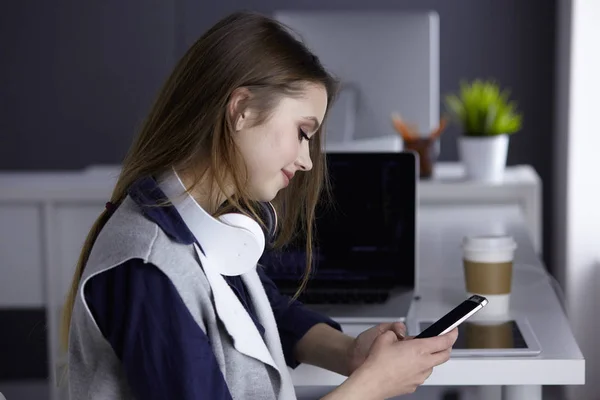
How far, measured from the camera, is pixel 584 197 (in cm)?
327

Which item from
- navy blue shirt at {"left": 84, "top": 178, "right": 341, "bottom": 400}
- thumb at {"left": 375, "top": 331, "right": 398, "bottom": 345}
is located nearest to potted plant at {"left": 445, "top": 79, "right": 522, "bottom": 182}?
thumb at {"left": 375, "top": 331, "right": 398, "bottom": 345}

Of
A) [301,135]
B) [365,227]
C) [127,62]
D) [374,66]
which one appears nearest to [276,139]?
[301,135]

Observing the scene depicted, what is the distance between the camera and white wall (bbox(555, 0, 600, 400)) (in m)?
3.18

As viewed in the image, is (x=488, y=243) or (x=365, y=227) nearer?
(x=488, y=243)

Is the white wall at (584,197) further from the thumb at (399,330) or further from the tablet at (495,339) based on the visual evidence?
the thumb at (399,330)

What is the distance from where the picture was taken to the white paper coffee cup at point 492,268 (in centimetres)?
162

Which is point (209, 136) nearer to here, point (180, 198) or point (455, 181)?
point (180, 198)

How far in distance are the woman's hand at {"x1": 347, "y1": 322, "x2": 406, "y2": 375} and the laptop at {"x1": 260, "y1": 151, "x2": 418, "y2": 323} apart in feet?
1.02

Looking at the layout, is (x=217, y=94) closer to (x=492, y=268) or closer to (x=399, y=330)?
(x=399, y=330)

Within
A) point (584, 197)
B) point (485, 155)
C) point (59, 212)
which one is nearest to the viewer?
point (485, 155)

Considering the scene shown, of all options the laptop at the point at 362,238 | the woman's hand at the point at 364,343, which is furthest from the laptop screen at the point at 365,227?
the woman's hand at the point at 364,343

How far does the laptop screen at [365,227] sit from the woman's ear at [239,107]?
2.02 ft

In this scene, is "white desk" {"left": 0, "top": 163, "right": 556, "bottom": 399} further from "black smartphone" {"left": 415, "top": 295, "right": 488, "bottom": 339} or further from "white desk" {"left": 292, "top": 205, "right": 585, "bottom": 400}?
"black smartphone" {"left": 415, "top": 295, "right": 488, "bottom": 339}

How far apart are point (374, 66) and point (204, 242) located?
1677 millimetres
